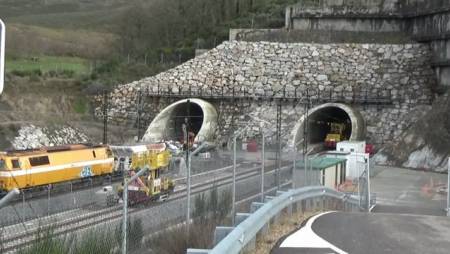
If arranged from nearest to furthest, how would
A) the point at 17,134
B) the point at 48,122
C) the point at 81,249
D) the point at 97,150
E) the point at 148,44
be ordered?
the point at 81,249 → the point at 97,150 → the point at 17,134 → the point at 48,122 → the point at 148,44

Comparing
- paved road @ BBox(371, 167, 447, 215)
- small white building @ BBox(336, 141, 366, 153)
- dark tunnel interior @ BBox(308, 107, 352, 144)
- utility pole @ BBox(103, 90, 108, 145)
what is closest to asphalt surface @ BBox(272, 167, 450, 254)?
paved road @ BBox(371, 167, 447, 215)

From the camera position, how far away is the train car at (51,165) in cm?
3112

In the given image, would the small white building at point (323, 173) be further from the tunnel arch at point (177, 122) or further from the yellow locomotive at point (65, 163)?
the tunnel arch at point (177, 122)

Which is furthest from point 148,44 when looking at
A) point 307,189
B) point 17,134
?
point 307,189

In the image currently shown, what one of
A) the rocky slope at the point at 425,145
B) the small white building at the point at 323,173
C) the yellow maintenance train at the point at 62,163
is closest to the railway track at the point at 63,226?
the small white building at the point at 323,173

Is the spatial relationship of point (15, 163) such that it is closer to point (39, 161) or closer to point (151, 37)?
point (39, 161)

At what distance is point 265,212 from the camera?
35.2ft

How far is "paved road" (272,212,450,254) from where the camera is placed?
1057cm

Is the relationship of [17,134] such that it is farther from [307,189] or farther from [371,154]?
[307,189]

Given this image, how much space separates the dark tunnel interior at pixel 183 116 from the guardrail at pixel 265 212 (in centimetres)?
3888

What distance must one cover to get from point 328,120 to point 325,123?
57cm

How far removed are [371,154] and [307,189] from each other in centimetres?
3839

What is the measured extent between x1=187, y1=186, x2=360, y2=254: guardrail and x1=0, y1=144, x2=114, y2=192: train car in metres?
15.9

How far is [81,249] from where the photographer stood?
757 centimetres
